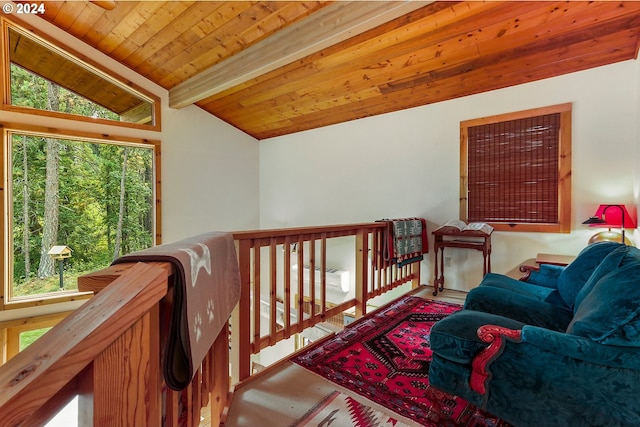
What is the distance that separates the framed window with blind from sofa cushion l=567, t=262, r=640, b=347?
226 centimetres

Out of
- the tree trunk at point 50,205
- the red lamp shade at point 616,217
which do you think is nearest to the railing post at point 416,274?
the red lamp shade at point 616,217

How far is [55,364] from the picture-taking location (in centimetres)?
45

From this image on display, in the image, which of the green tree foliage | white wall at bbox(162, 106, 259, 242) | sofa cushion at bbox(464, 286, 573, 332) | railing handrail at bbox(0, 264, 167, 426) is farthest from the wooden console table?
the green tree foliage

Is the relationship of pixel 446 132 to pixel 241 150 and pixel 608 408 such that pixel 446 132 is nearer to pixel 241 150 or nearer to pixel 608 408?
pixel 608 408

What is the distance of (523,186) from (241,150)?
4.62 m

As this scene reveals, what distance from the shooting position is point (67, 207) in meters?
3.78

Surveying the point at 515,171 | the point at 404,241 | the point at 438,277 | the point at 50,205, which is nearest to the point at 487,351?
the point at 404,241

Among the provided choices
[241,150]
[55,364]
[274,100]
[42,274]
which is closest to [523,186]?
[274,100]

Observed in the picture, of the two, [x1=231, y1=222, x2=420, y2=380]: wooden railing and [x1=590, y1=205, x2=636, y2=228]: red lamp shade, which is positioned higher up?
[x1=590, y1=205, x2=636, y2=228]: red lamp shade

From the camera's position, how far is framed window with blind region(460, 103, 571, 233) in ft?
10.0

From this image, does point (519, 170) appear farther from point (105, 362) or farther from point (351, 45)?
point (105, 362)

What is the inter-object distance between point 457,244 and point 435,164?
112 cm

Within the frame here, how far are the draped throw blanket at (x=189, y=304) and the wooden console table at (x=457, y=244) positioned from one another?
115 inches

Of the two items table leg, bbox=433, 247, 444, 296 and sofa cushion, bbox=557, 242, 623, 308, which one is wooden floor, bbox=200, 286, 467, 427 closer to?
sofa cushion, bbox=557, 242, 623, 308
